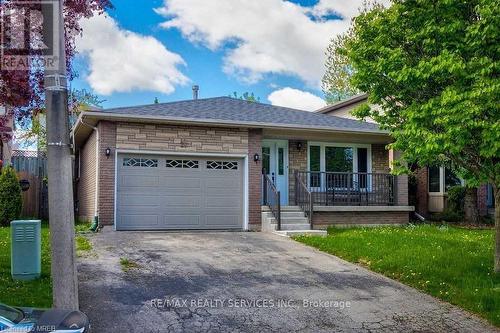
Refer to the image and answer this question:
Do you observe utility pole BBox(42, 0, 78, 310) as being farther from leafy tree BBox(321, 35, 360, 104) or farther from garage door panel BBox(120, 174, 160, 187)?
leafy tree BBox(321, 35, 360, 104)

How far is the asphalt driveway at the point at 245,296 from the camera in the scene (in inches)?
236

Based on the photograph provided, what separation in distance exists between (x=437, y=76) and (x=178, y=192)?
8224 millimetres

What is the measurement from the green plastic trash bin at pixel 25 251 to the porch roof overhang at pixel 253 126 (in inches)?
230

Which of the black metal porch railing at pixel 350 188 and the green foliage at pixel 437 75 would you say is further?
the black metal porch railing at pixel 350 188

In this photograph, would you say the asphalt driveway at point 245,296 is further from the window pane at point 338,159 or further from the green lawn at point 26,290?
the window pane at point 338,159

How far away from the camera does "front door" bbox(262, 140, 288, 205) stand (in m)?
15.6

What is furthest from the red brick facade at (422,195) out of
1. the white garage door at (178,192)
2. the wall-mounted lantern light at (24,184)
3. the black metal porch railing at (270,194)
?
the wall-mounted lantern light at (24,184)

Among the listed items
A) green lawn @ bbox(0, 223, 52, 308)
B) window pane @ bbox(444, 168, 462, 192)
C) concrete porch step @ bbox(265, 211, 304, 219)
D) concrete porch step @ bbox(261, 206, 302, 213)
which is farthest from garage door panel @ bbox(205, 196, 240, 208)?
window pane @ bbox(444, 168, 462, 192)

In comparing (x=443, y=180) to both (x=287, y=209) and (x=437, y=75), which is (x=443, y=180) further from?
(x=437, y=75)

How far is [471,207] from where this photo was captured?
56.2ft

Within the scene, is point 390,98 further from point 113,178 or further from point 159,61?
point 159,61

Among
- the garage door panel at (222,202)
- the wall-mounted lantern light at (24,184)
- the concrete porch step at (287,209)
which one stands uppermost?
the wall-mounted lantern light at (24,184)

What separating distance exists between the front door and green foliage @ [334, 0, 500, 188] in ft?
22.8

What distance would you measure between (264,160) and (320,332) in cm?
1002
